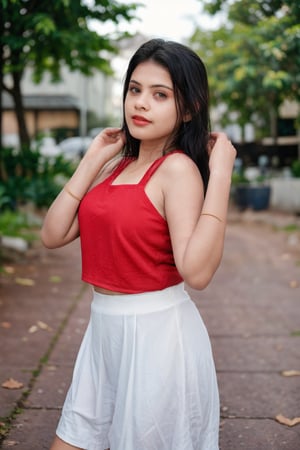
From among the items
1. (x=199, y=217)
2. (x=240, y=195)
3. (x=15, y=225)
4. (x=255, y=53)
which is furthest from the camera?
(x=240, y=195)

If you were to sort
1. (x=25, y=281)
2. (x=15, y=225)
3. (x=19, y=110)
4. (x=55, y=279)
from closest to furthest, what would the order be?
(x=25, y=281)
(x=55, y=279)
(x=15, y=225)
(x=19, y=110)

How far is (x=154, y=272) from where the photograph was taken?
217 centimetres

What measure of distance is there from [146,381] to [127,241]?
0.45 metres

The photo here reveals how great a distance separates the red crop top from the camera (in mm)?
2117

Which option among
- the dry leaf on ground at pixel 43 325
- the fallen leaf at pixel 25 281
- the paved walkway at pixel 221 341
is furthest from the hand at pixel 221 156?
the fallen leaf at pixel 25 281

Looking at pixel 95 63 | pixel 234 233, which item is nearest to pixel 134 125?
pixel 95 63

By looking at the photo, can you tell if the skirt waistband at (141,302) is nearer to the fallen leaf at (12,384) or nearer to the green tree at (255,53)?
the fallen leaf at (12,384)

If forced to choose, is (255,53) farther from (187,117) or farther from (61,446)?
(61,446)

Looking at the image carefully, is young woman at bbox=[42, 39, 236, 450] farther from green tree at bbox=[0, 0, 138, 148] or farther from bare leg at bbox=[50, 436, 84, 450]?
green tree at bbox=[0, 0, 138, 148]

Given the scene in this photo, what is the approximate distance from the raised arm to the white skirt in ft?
0.69

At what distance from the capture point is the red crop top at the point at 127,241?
2117 millimetres

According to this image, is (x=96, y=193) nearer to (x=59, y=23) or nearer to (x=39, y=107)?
(x=59, y=23)

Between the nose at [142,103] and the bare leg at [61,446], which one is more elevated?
the nose at [142,103]

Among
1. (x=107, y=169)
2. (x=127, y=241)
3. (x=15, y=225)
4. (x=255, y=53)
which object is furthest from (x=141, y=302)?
(x=255, y=53)
